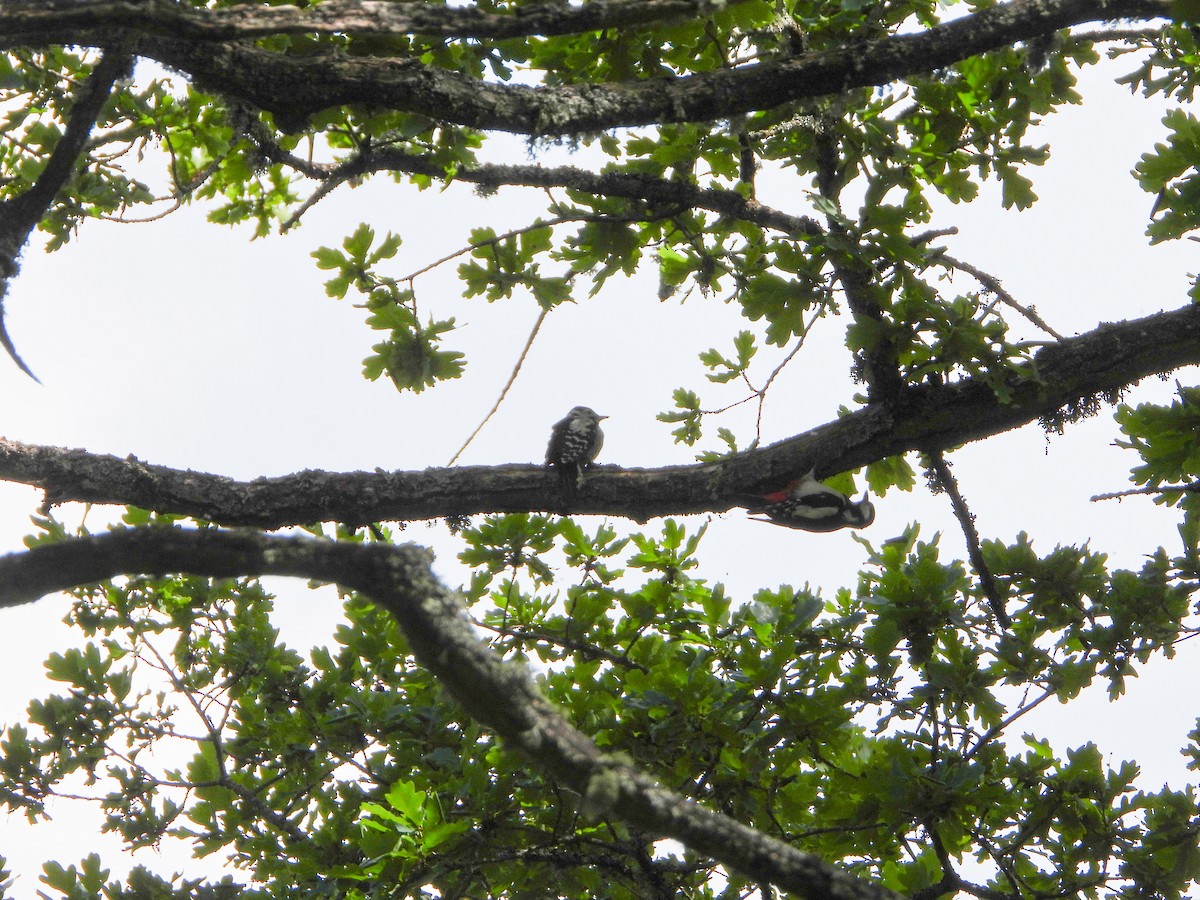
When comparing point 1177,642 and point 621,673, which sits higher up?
point 621,673

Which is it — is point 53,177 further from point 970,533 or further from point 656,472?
point 970,533

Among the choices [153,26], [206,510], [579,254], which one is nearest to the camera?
[153,26]

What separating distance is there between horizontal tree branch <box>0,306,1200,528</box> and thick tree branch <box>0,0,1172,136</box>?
1311 mm

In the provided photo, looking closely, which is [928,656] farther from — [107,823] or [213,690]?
[107,823]

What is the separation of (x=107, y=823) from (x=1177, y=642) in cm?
543

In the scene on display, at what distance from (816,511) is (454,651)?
4098 mm

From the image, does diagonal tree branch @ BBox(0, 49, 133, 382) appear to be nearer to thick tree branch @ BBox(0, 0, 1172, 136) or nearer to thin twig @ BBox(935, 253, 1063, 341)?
thick tree branch @ BBox(0, 0, 1172, 136)

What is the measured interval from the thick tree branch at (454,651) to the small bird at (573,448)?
2.28 m

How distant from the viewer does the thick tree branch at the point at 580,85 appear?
315 centimetres

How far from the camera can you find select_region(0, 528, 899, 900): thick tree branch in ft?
5.98

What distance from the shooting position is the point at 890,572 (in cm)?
432

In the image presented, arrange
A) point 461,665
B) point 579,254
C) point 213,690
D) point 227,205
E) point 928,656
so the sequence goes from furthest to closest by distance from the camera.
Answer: point 227,205 → point 213,690 → point 579,254 → point 928,656 → point 461,665

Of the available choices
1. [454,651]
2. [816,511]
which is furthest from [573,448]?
[454,651]

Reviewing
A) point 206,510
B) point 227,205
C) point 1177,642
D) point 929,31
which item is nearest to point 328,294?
point 206,510
